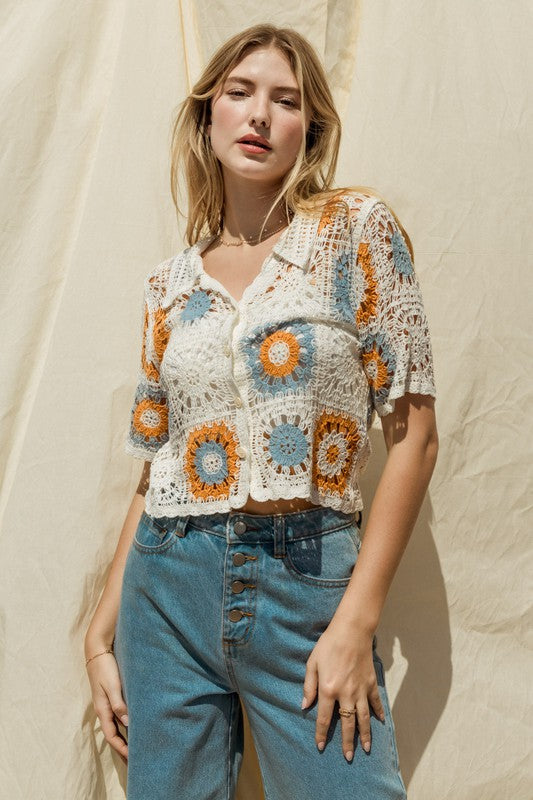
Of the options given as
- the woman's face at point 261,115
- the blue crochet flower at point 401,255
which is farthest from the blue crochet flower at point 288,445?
the woman's face at point 261,115

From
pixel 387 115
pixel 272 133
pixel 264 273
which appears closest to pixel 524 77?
pixel 387 115

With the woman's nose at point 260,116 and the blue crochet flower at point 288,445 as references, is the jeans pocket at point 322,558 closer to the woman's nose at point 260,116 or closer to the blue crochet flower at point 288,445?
the blue crochet flower at point 288,445

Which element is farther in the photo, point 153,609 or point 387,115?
point 387,115

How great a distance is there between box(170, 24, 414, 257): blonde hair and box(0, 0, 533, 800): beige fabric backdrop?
26 cm

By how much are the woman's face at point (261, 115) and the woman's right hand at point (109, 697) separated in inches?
28.2

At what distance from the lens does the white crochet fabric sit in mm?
1060

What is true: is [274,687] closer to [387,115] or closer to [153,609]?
[153,609]

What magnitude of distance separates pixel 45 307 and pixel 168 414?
0.39 m

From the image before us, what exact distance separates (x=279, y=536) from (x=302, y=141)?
52cm

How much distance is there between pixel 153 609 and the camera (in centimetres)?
116

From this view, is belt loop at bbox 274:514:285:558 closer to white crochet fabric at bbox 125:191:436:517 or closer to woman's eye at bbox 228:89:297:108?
white crochet fabric at bbox 125:191:436:517

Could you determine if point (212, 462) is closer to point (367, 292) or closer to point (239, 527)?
point (239, 527)

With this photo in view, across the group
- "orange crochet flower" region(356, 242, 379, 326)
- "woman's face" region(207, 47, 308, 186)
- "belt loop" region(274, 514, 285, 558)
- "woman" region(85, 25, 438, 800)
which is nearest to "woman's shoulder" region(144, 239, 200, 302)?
"woman" region(85, 25, 438, 800)

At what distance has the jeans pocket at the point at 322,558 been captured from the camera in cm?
105
